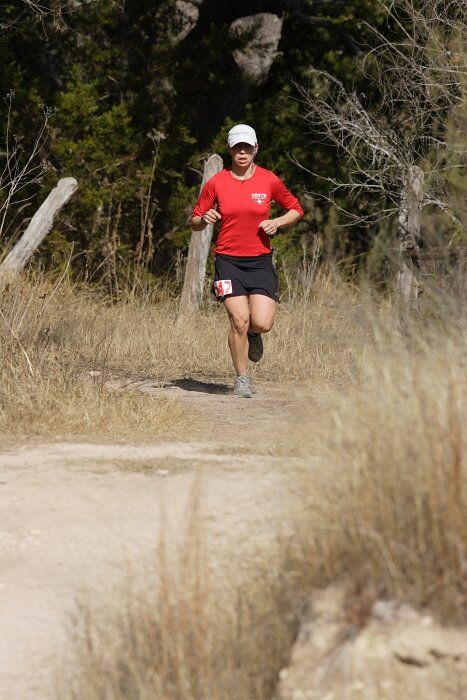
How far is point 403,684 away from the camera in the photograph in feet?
10.7

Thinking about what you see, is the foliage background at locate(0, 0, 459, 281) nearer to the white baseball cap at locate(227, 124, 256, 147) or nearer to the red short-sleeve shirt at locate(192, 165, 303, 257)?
the red short-sleeve shirt at locate(192, 165, 303, 257)

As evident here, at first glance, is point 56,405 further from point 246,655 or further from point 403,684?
point 403,684

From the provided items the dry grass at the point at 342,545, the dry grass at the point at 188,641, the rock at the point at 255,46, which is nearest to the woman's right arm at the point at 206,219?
the dry grass at the point at 342,545

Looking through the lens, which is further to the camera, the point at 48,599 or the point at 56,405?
the point at 56,405

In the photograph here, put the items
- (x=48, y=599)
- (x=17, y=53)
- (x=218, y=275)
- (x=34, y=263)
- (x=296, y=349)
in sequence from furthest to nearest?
(x=17, y=53), (x=34, y=263), (x=296, y=349), (x=218, y=275), (x=48, y=599)

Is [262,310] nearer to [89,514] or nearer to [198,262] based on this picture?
[89,514]

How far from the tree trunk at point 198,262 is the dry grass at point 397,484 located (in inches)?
300

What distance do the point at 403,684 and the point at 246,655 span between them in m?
0.55

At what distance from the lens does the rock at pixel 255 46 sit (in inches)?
556

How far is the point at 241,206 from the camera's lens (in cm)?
755

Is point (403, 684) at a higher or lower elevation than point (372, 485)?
lower

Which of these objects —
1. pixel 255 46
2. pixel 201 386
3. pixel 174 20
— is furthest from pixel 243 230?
pixel 255 46

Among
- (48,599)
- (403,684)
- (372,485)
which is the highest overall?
(372,485)

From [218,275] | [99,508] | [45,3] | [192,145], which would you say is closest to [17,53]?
[45,3]
